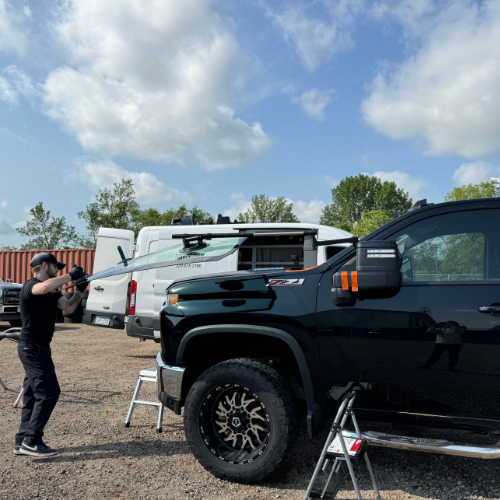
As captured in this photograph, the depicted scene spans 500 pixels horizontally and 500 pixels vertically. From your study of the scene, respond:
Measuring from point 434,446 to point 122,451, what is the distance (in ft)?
8.50

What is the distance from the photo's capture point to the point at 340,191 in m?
60.1

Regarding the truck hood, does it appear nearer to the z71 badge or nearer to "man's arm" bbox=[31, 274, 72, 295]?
the z71 badge

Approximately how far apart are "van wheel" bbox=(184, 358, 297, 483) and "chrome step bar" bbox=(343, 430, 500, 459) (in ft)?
1.60

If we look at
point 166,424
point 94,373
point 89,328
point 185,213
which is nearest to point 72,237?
point 185,213

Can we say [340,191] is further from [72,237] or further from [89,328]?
[89,328]

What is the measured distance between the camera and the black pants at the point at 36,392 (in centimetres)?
384

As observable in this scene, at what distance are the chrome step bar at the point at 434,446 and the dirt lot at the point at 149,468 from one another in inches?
22.6

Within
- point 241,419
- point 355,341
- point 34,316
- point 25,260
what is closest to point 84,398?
point 34,316

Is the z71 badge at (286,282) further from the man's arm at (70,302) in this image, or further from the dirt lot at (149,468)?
the man's arm at (70,302)

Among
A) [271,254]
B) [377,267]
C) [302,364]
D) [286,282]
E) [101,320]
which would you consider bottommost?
[101,320]

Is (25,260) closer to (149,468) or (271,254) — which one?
(271,254)

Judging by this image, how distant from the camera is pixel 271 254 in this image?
830cm

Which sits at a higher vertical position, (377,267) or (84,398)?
(377,267)

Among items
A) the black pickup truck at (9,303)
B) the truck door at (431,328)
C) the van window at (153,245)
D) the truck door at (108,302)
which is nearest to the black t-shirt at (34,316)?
the truck door at (431,328)
